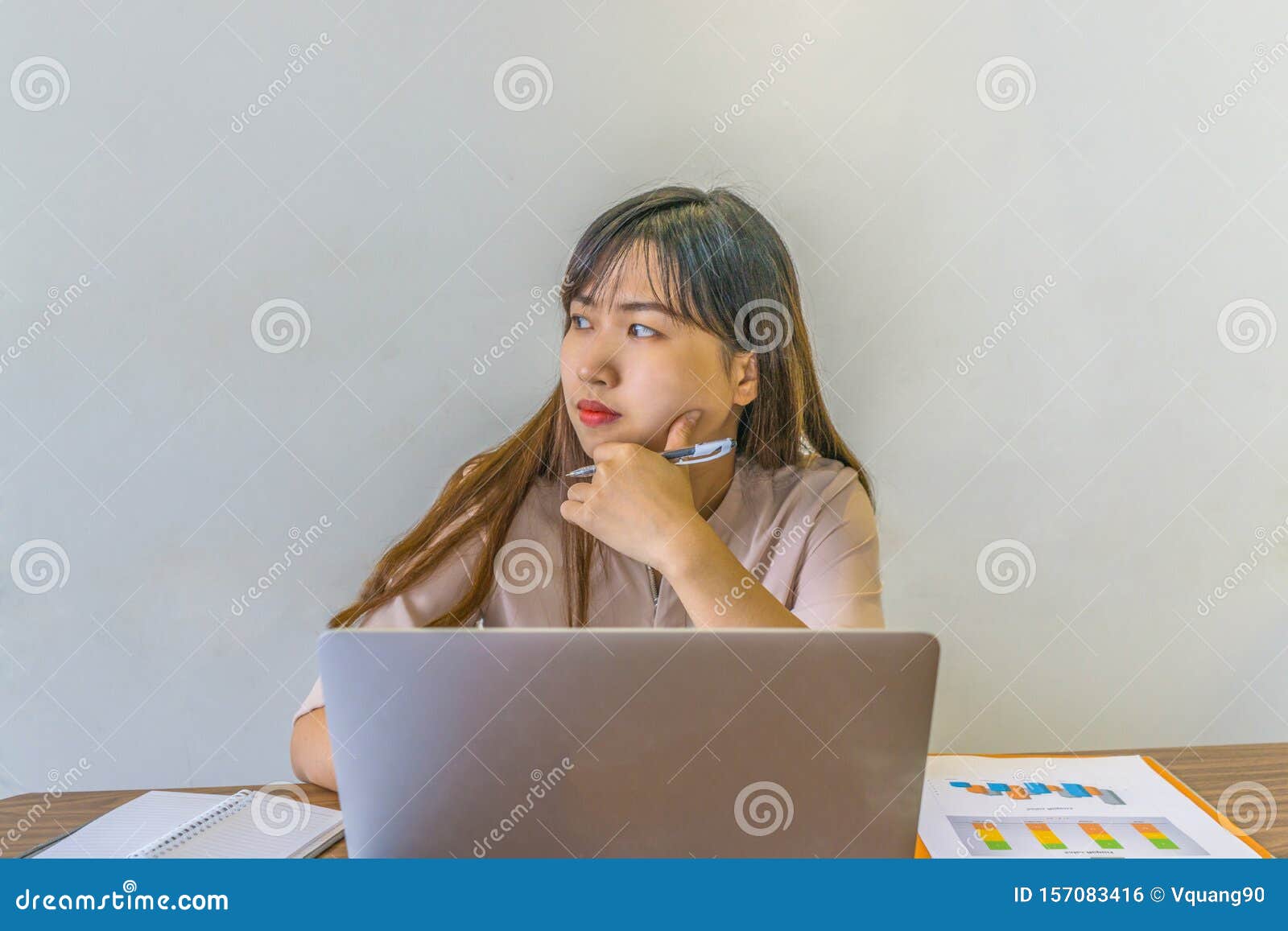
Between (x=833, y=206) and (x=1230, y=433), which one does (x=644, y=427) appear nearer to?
(x=833, y=206)

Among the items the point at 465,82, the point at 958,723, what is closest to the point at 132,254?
the point at 465,82

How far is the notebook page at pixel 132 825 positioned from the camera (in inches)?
48.7

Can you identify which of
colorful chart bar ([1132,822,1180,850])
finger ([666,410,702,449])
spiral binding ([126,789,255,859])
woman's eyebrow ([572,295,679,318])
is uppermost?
woman's eyebrow ([572,295,679,318])

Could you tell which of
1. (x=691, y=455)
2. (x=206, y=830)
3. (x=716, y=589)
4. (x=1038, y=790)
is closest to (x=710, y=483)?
(x=691, y=455)

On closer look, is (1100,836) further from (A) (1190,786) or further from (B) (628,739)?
(B) (628,739)

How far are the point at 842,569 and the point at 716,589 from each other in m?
0.40

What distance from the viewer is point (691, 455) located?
6.31 ft

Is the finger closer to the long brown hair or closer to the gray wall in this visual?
the long brown hair

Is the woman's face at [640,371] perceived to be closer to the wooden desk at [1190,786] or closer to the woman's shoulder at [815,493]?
the woman's shoulder at [815,493]

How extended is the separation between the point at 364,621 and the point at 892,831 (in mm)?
1157

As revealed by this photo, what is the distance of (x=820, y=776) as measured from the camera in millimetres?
916

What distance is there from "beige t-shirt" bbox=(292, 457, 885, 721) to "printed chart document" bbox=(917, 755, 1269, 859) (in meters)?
0.40

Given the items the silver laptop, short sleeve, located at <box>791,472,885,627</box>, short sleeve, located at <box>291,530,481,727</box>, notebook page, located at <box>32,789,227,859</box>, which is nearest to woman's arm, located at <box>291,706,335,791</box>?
notebook page, located at <box>32,789,227,859</box>

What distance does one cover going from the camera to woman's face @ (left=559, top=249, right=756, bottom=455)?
195 cm
